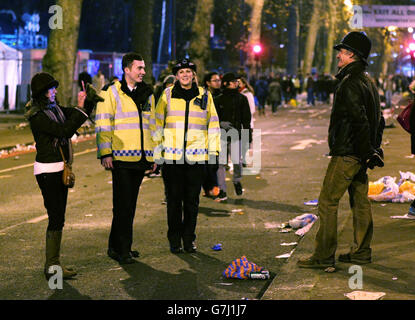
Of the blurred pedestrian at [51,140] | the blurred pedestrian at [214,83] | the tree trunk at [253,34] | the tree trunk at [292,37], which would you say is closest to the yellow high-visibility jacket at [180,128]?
the blurred pedestrian at [51,140]

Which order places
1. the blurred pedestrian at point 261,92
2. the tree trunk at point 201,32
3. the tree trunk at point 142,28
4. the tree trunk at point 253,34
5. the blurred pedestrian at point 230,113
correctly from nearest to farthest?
the blurred pedestrian at point 230,113
the tree trunk at point 142,28
the blurred pedestrian at point 261,92
the tree trunk at point 201,32
the tree trunk at point 253,34

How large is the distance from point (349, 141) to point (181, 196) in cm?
205

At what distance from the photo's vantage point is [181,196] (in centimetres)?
914

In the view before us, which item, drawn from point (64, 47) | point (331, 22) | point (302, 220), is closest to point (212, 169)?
point (302, 220)

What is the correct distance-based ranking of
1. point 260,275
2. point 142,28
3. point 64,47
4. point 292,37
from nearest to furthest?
1. point 260,275
2. point 64,47
3. point 142,28
4. point 292,37

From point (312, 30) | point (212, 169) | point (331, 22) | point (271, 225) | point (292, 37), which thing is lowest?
point (271, 225)

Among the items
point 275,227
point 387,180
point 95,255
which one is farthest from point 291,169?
point 95,255

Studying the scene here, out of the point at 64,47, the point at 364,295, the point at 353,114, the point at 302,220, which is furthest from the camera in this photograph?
the point at 64,47

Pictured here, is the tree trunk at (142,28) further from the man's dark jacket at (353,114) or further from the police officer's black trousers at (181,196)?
the man's dark jacket at (353,114)

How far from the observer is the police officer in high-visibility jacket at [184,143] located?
8938 millimetres

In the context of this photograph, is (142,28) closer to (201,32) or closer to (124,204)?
(201,32)

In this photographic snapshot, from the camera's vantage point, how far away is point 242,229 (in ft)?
34.7

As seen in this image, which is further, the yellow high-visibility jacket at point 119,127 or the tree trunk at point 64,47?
the tree trunk at point 64,47

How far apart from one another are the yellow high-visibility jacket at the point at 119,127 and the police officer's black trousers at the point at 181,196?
2.04ft
